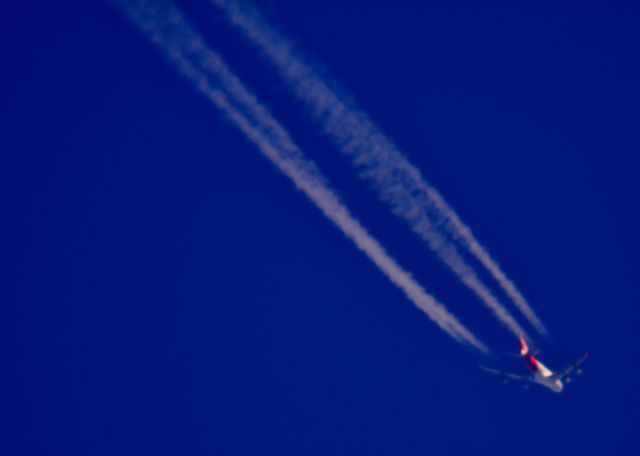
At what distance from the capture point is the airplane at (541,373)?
19.7 metres

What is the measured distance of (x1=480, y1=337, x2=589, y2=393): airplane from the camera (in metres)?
19.7

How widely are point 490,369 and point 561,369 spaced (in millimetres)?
2610

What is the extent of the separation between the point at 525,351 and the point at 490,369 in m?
1.58

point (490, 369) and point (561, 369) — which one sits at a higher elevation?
point (561, 369)

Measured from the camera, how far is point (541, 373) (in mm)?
20062

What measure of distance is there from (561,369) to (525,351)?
217 centimetres

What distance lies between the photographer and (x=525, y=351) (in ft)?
63.8

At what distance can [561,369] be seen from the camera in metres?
20.5

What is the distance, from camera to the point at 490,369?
20406 millimetres
